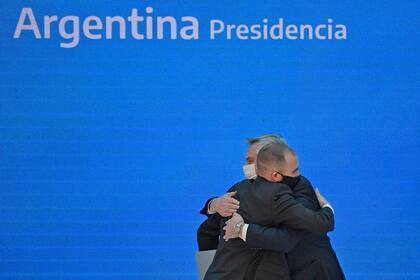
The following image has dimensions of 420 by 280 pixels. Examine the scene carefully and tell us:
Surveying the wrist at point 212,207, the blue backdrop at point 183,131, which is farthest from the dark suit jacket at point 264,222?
the blue backdrop at point 183,131

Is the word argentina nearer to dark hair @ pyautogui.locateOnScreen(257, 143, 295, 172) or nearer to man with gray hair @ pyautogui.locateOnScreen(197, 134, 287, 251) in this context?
man with gray hair @ pyautogui.locateOnScreen(197, 134, 287, 251)

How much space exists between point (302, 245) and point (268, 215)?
211mm

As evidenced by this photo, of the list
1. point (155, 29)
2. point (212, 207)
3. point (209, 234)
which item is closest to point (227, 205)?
point (212, 207)

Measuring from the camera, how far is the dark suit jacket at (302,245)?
2.77 meters

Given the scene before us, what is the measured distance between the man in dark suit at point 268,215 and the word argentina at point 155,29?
153cm

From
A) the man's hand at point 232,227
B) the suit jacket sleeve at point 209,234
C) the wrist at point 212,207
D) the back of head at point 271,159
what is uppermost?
the back of head at point 271,159

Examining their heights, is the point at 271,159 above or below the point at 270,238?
above

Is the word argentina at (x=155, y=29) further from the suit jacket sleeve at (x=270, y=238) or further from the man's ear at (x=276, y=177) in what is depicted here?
the suit jacket sleeve at (x=270, y=238)

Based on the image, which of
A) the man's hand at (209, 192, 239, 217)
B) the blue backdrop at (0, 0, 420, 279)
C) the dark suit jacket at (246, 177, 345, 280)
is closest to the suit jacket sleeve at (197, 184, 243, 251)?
the man's hand at (209, 192, 239, 217)

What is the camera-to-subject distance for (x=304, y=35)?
4.33 meters

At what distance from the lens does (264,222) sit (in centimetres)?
283

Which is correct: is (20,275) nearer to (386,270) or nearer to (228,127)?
(228,127)

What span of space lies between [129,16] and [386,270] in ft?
6.46

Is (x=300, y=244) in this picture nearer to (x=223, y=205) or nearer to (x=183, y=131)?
(x=223, y=205)
